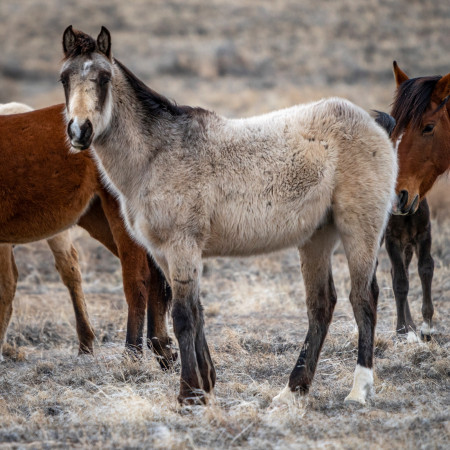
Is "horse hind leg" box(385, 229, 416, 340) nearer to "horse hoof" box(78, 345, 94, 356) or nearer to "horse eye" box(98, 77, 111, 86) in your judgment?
"horse hoof" box(78, 345, 94, 356)

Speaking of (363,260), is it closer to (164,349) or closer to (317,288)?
(317,288)

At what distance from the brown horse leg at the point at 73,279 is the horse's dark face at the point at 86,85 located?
2791mm

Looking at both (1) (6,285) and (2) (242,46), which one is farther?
(2) (242,46)

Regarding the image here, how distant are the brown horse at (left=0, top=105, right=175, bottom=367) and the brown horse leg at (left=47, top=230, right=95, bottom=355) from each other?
826 mm

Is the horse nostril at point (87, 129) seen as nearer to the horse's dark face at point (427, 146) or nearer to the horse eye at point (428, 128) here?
the horse's dark face at point (427, 146)

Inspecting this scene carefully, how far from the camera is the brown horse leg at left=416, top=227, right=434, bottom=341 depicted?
7023 mm

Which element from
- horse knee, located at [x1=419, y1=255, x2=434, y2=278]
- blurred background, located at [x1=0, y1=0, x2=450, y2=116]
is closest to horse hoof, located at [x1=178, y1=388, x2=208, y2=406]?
horse knee, located at [x1=419, y1=255, x2=434, y2=278]

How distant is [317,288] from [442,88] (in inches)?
87.6

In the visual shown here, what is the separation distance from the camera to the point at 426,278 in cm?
723

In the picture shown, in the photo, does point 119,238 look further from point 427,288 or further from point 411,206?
point 427,288

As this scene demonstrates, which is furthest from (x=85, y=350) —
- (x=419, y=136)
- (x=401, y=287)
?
(x=419, y=136)

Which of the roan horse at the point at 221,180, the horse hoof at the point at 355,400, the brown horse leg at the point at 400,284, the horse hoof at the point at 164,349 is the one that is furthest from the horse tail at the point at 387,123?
the horse hoof at the point at 164,349

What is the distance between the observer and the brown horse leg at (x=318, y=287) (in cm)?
554

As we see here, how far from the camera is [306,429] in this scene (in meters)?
4.37
